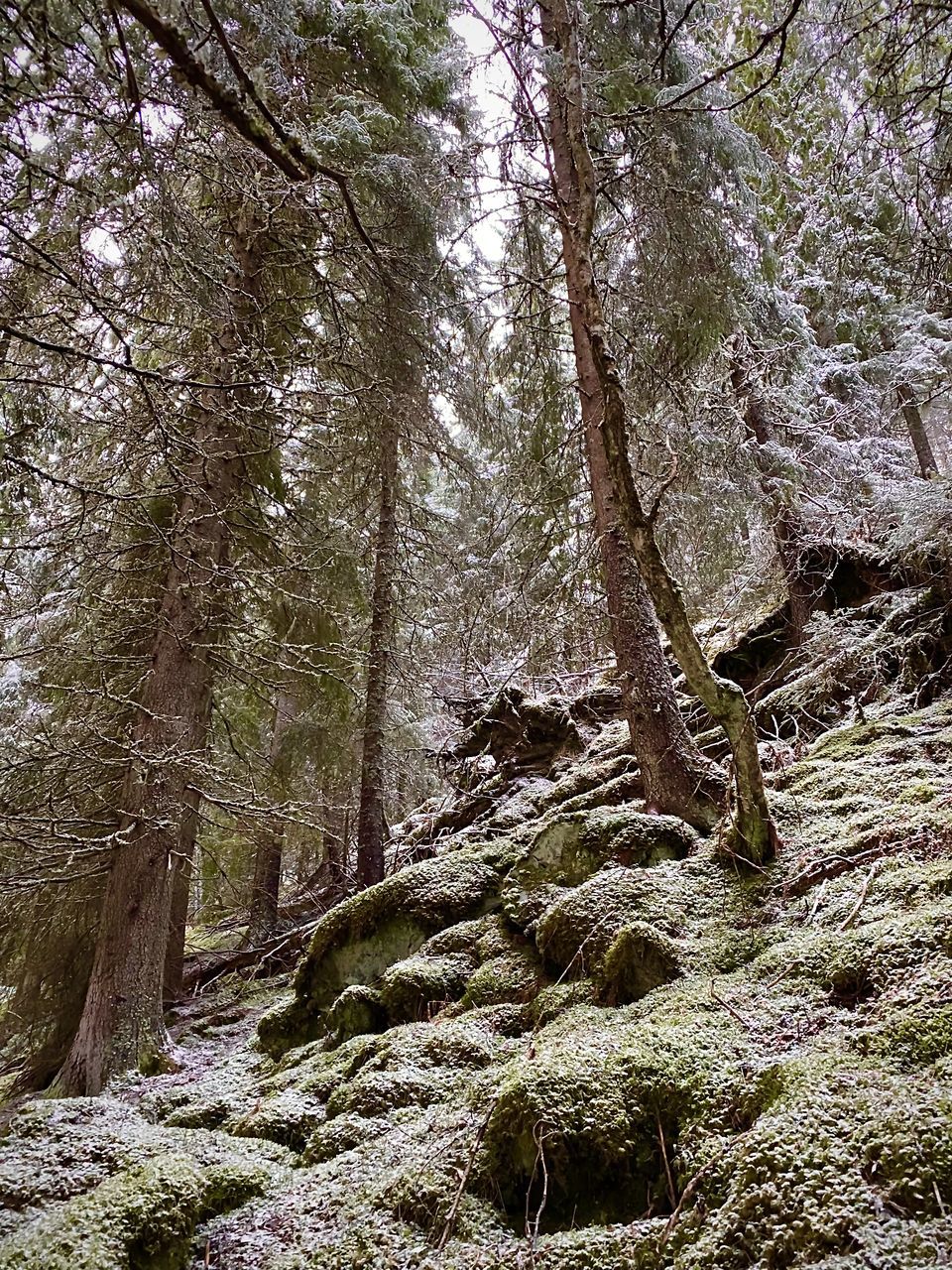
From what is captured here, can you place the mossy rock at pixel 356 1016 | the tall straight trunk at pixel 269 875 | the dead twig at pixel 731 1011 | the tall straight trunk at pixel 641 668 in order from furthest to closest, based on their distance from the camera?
the tall straight trunk at pixel 269 875
the tall straight trunk at pixel 641 668
the mossy rock at pixel 356 1016
the dead twig at pixel 731 1011

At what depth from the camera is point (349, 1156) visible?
3.10 meters

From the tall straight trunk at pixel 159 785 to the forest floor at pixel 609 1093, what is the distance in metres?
0.74

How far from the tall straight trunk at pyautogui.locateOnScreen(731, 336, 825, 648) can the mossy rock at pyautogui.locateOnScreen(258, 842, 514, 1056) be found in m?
4.17

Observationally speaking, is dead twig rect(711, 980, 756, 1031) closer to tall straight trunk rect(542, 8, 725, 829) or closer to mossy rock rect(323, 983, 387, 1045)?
tall straight trunk rect(542, 8, 725, 829)

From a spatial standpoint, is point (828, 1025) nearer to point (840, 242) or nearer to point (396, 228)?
point (396, 228)

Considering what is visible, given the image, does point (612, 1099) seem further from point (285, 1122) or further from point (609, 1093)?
point (285, 1122)

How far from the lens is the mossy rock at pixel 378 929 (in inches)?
213

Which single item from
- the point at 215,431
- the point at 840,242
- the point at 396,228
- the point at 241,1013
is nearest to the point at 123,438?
the point at 215,431

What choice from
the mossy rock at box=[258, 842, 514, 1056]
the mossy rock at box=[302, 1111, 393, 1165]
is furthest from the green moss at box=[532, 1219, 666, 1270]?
the mossy rock at box=[258, 842, 514, 1056]

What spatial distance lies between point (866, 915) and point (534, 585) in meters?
5.52

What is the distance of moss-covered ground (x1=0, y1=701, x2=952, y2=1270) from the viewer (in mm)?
2059

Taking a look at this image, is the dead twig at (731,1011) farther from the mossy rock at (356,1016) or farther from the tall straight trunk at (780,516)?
the tall straight trunk at (780,516)

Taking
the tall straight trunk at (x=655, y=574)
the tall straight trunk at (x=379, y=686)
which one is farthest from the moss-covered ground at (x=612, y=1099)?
the tall straight trunk at (x=379, y=686)

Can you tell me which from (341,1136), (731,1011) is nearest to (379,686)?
(341,1136)
